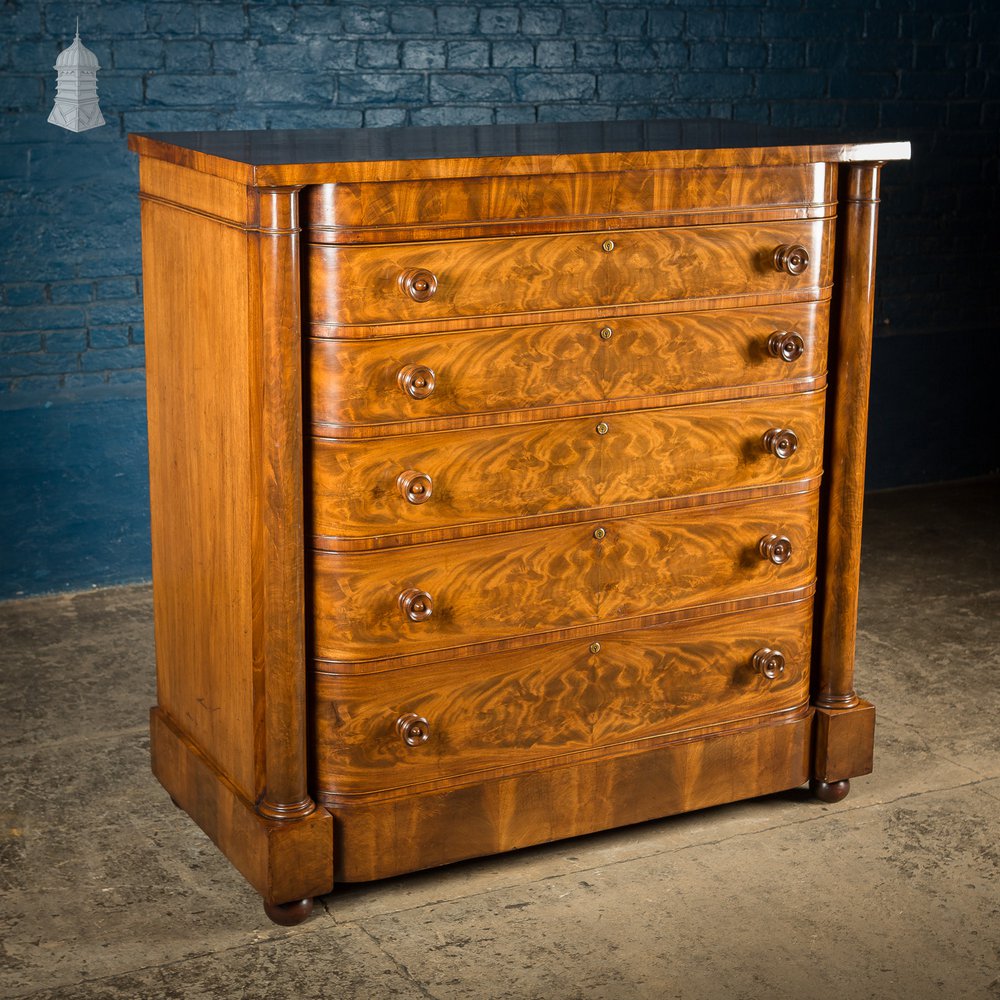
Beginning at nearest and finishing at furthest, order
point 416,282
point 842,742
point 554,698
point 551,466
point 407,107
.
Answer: point 416,282 → point 551,466 → point 554,698 → point 842,742 → point 407,107

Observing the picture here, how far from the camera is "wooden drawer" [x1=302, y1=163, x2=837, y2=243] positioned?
2.60 m

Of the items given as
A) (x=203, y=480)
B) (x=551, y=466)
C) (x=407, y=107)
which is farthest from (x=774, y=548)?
(x=407, y=107)

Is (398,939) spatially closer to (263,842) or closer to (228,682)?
(263,842)

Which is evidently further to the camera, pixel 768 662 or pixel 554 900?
pixel 768 662

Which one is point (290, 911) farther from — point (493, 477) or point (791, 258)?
point (791, 258)

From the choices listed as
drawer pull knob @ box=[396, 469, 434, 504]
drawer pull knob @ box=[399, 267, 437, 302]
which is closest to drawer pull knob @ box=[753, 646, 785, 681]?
drawer pull knob @ box=[396, 469, 434, 504]

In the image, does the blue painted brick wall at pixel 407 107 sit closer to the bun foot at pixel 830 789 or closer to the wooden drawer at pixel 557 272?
the wooden drawer at pixel 557 272

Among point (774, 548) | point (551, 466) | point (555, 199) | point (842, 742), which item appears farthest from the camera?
point (842, 742)

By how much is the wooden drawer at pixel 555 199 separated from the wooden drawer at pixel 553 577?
58cm

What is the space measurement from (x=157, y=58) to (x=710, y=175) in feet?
7.28

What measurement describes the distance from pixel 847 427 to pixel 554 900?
1126 mm

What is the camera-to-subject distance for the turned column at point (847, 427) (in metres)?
3.09

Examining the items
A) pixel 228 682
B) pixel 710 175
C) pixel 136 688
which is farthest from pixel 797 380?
pixel 136 688

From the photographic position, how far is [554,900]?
2947 mm
